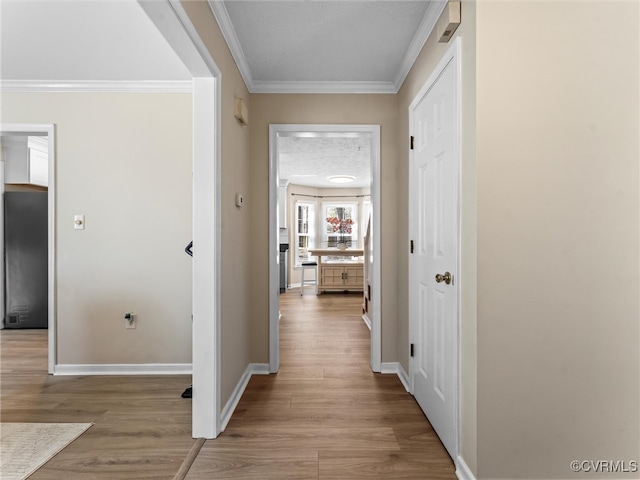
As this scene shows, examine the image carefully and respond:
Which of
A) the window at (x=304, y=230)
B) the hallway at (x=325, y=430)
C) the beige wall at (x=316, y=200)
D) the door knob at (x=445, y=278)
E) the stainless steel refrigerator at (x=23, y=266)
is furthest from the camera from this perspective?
the window at (x=304, y=230)

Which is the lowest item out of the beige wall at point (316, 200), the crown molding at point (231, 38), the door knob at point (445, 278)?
the door knob at point (445, 278)

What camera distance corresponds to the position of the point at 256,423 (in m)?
2.05

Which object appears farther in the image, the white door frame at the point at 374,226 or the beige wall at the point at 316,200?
the beige wall at the point at 316,200

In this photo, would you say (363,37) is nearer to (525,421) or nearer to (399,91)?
(399,91)

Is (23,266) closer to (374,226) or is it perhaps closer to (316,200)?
(374,226)

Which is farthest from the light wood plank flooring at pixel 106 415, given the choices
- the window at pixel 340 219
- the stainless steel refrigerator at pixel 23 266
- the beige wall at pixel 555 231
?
the window at pixel 340 219

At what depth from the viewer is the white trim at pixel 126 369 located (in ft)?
9.32

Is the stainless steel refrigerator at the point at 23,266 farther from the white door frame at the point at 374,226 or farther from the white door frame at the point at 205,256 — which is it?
A: the white door frame at the point at 205,256

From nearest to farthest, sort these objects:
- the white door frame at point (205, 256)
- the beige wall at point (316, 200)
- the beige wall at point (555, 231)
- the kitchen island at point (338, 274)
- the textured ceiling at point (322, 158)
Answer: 1. the beige wall at point (555, 231)
2. the white door frame at point (205, 256)
3. the textured ceiling at point (322, 158)
4. the kitchen island at point (338, 274)
5. the beige wall at point (316, 200)

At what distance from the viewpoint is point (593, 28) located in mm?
1413

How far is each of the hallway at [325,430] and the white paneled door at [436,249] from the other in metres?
0.19

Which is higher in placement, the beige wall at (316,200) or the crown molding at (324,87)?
the crown molding at (324,87)

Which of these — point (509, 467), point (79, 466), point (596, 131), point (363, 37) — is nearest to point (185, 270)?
point (79, 466)

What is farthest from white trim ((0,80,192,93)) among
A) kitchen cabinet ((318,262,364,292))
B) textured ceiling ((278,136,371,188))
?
kitchen cabinet ((318,262,364,292))
